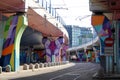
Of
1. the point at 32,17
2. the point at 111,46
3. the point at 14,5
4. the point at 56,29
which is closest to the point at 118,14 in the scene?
the point at 111,46

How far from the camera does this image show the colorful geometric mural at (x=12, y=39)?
4703cm

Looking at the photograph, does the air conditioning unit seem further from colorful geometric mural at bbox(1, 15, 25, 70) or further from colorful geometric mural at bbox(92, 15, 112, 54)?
colorful geometric mural at bbox(1, 15, 25, 70)

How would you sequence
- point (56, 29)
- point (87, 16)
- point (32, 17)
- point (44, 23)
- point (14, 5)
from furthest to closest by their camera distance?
point (56, 29) → point (44, 23) → point (32, 17) → point (87, 16) → point (14, 5)

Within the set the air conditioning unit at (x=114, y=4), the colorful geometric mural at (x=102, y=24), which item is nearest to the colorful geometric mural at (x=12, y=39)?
the colorful geometric mural at (x=102, y=24)

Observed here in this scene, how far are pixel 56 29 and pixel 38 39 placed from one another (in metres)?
9.83

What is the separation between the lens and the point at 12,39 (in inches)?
1859

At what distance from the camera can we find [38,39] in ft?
307

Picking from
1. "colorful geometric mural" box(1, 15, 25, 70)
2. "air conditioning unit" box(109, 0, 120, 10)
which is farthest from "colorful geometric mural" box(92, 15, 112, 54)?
"colorful geometric mural" box(1, 15, 25, 70)

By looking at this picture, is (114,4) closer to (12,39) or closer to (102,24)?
(102,24)

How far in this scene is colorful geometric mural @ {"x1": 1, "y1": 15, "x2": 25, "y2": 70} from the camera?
47031 mm

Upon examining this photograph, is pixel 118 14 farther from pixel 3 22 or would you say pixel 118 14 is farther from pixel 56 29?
pixel 56 29

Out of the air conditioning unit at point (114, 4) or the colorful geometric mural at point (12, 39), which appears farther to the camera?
the colorful geometric mural at point (12, 39)

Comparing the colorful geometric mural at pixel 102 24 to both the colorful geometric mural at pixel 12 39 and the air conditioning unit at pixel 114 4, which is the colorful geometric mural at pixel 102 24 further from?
the colorful geometric mural at pixel 12 39

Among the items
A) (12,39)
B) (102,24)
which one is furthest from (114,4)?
(12,39)
